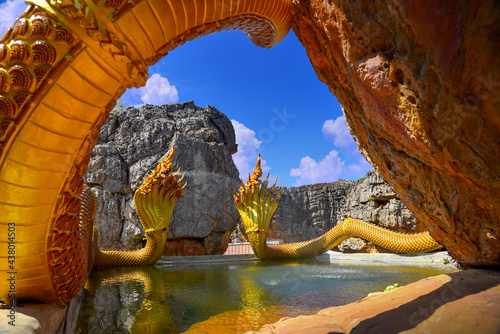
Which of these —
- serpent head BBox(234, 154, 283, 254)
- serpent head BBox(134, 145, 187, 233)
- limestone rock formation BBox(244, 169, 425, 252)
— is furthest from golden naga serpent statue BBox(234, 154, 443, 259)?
limestone rock formation BBox(244, 169, 425, 252)

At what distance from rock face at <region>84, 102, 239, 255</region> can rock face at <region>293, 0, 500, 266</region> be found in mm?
8127

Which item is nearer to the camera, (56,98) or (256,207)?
(56,98)

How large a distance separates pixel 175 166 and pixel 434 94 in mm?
9094

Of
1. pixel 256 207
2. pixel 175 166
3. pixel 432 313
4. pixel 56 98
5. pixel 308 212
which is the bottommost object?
pixel 432 313

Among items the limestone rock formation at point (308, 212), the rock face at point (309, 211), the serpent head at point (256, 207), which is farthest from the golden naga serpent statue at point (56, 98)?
the limestone rock formation at point (308, 212)

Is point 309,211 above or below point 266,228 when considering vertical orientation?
above

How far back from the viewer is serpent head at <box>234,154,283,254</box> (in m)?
6.42

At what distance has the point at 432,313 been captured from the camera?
0.93 metres

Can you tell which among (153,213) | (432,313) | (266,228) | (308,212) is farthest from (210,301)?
(308,212)

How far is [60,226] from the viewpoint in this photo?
55.5 inches

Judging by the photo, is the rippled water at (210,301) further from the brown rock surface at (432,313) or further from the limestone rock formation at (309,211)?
the limestone rock formation at (309,211)

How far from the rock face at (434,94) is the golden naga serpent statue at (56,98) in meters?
0.79

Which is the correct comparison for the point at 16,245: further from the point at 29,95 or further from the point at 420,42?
the point at 420,42

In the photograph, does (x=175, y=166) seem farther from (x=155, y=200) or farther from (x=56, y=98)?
(x=56, y=98)
